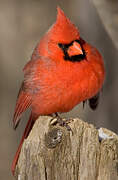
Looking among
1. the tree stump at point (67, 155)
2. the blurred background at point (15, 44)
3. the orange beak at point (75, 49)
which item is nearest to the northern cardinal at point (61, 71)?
the orange beak at point (75, 49)

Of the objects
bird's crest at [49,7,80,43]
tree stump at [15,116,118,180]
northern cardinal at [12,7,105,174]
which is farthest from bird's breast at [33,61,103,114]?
tree stump at [15,116,118,180]

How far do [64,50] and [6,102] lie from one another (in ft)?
6.97

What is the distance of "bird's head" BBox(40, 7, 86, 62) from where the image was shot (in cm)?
224

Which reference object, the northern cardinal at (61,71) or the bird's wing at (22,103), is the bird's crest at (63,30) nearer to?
the northern cardinal at (61,71)

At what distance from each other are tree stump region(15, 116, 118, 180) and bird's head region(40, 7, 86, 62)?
61cm

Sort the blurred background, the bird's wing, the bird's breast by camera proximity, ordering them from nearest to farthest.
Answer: the bird's breast
the bird's wing
the blurred background

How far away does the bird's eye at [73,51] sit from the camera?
7.37 feet

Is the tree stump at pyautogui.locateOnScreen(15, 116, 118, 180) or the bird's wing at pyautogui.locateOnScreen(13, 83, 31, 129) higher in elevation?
the bird's wing at pyautogui.locateOnScreen(13, 83, 31, 129)

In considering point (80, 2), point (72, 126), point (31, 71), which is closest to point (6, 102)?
point (80, 2)

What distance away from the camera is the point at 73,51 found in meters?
2.24

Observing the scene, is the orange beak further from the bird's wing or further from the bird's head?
the bird's wing

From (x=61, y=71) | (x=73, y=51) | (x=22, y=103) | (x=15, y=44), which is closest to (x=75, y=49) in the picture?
(x=73, y=51)

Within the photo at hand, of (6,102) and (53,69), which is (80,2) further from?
(53,69)

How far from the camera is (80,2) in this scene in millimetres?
3906
